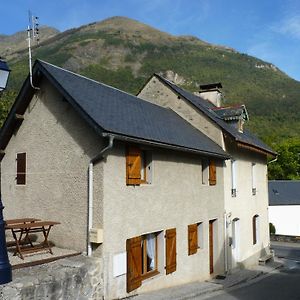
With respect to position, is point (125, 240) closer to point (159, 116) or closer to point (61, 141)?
point (61, 141)

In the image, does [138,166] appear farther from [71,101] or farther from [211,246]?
[211,246]

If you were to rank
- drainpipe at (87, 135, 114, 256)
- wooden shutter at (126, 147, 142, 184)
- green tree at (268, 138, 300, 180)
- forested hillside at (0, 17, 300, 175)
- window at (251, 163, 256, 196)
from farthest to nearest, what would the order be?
forested hillside at (0, 17, 300, 175)
green tree at (268, 138, 300, 180)
window at (251, 163, 256, 196)
wooden shutter at (126, 147, 142, 184)
drainpipe at (87, 135, 114, 256)

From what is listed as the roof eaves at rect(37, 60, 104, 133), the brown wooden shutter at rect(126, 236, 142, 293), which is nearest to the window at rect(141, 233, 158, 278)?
the brown wooden shutter at rect(126, 236, 142, 293)

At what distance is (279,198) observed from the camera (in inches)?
1619

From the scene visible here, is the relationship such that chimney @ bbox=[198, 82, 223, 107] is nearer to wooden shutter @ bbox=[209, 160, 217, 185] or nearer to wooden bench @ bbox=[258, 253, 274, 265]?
wooden shutter @ bbox=[209, 160, 217, 185]

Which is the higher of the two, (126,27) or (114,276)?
(126,27)

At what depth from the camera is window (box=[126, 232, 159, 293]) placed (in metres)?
10.2

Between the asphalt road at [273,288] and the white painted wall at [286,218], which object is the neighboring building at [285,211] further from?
the asphalt road at [273,288]

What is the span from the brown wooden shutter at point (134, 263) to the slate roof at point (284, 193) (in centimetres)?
3275

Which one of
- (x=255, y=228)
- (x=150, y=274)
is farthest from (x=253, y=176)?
(x=150, y=274)

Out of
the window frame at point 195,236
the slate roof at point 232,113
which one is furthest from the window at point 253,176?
the window frame at point 195,236

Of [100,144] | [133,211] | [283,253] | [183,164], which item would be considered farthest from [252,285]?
[283,253]

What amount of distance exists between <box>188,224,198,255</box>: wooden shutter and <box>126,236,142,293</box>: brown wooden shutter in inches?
123

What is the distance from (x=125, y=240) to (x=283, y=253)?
20733 mm
